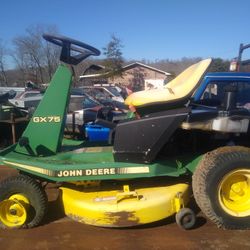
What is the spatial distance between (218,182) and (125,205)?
0.90 meters

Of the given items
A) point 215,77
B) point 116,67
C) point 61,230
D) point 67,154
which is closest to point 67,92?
point 67,154

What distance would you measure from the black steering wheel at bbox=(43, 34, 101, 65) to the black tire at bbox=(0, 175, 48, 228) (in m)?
1.36

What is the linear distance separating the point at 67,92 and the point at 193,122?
134 centimetres

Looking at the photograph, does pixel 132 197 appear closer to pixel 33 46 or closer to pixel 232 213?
pixel 232 213

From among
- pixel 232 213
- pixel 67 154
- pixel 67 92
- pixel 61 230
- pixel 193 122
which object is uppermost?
pixel 67 92

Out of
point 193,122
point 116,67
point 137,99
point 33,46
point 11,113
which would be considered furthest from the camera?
point 33,46

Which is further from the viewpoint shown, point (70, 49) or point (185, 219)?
point (70, 49)

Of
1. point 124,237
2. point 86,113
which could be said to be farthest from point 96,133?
point 86,113

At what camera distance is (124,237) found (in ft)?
11.6

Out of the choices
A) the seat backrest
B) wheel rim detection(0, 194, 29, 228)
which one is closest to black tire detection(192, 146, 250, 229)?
the seat backrest

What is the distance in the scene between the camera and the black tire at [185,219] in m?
3.58

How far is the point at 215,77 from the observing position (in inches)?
227

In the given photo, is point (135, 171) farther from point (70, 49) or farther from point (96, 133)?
point (96, 133)

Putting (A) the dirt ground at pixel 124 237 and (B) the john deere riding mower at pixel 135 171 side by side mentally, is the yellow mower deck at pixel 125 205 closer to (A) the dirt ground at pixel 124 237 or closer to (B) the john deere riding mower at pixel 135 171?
(B) the john deere riding mower at pixel 135 171
